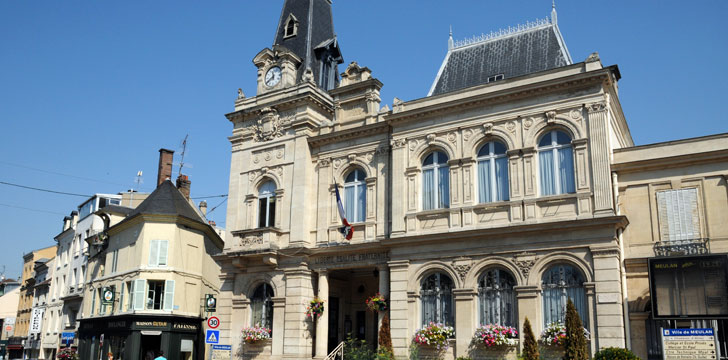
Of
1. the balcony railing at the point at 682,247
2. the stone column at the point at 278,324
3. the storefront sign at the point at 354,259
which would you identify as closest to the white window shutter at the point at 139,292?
the stone column at the point at 278,324

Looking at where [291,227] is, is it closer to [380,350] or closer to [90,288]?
[380,350]

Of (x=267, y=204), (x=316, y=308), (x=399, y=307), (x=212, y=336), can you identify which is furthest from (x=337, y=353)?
(x=267, y=204)

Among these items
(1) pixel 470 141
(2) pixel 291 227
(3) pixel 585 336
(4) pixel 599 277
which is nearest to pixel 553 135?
(1) pixel 470 141

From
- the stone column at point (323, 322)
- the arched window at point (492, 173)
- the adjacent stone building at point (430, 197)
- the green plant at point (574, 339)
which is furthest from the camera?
the stone column at point (323, 322)

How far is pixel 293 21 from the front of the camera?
104ft

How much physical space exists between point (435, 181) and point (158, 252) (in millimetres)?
17131

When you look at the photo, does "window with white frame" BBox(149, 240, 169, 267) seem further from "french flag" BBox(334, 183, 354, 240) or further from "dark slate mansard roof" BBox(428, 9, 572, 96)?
"dark slate mansard roof" BBox(428, 9, 572, 96)

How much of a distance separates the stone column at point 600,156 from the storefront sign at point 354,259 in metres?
7.94

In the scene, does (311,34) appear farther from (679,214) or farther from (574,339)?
(574,339)

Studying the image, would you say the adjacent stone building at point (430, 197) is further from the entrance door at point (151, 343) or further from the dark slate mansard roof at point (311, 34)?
→ the entrance door at point (151, 343)

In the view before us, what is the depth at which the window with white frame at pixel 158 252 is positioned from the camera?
3333 centimetres

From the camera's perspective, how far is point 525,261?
20578 mm

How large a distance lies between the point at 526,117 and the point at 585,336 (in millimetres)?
7492

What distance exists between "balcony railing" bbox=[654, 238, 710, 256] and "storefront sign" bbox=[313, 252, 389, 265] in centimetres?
927
